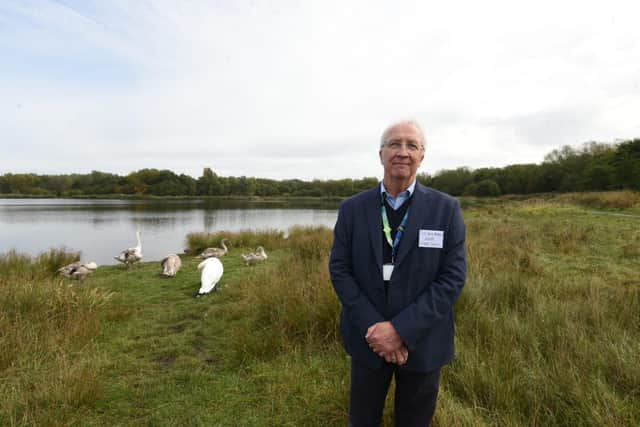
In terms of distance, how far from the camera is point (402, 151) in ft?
5.47

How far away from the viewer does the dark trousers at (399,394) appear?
5.67 ft

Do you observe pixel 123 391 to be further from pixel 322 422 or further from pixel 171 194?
pixel 171 194

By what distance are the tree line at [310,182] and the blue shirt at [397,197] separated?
45086 mm

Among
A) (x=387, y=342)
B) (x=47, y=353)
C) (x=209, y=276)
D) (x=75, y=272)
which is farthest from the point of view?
(x=75, y=272)

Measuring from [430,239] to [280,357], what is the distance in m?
2.17

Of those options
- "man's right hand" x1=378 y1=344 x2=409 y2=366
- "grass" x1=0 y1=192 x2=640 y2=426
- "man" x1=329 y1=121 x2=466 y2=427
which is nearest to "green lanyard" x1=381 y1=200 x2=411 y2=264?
"man" x1=329 y1=121 x2=466 y2=427

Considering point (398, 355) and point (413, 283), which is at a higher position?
point (413, 283)

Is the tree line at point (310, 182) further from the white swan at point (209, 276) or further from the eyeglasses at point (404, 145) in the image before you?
the eyeglasses at point (404, 145)

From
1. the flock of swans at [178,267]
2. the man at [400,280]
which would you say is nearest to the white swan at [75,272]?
the flock of swans at [178,267]

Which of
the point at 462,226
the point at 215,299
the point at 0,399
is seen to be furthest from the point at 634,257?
the point at 0,399

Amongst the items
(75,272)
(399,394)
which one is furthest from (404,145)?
(75,272)

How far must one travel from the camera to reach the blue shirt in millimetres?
1773

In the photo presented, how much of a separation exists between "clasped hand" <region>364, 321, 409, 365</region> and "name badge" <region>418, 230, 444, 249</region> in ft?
1.47

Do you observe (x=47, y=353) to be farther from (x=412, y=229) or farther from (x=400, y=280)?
(x=412, y=229)
